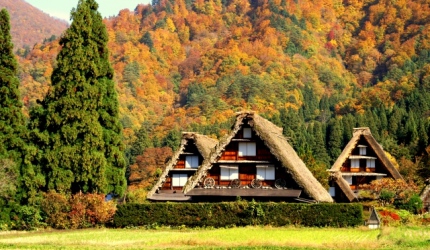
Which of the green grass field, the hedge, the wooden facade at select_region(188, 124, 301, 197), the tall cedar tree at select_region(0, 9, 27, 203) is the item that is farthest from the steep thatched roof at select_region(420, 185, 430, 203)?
the tall cedar tree at select_region(0, 9, 27, 203)

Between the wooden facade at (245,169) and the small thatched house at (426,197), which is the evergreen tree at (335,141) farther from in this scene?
the wooden facade at (245,169)

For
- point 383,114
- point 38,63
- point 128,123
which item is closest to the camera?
point 383,114

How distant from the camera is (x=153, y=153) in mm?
107125

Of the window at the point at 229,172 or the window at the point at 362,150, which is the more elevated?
the window at the point at 362,150

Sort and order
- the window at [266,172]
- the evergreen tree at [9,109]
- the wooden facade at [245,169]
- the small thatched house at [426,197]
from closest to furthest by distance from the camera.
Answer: the evergreen tree at [9,109]
the wooden facade at [245,169]
the window at [266,172]
the small thatched house at [426,197]

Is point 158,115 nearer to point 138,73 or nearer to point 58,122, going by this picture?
point 138,73

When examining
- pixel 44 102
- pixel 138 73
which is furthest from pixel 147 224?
pixel 138 73

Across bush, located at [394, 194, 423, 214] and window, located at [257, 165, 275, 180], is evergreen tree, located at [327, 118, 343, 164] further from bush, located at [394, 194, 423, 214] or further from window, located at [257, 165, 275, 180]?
window, located at [257, 165, 275, 180]

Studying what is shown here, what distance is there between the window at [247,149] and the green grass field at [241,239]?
29.5 ft

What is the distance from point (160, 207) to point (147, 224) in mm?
1207

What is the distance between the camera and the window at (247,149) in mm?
47781

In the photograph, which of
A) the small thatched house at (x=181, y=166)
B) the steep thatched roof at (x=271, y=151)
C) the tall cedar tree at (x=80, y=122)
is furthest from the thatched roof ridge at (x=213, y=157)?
the small thatched house at (x=181, y=166)

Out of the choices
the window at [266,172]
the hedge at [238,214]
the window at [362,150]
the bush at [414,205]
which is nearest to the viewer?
the hedge at [238,214]

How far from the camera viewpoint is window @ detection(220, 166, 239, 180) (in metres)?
47.8
